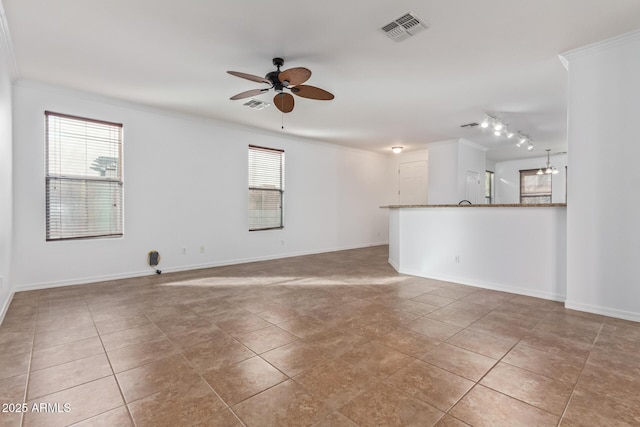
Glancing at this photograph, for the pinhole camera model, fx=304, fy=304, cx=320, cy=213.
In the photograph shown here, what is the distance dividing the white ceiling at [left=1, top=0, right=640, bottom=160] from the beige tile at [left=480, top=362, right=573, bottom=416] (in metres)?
2.78

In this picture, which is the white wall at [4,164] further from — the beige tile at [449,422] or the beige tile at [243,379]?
the beige tile at [449,422]

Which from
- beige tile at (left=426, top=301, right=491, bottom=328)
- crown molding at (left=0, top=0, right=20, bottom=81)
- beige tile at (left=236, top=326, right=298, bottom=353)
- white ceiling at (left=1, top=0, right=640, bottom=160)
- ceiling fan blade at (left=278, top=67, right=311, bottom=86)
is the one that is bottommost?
beige tile at (left=236, top=326, right=298, bottom=353)

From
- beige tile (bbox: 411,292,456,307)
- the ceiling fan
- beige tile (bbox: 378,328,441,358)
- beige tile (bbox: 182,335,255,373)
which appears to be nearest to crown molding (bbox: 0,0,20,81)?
the ceiling fan

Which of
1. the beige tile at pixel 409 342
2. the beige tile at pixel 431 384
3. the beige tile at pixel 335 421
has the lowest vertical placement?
the beige tile at pixel 335 421

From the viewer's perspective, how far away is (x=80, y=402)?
1.71 metres

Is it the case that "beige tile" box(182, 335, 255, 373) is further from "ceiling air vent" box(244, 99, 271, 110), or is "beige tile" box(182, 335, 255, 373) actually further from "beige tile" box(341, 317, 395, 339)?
"ceiling air vent" box(244, 99, 271, 110)

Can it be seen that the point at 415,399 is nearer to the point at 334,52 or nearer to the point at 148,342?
the point at 148,342

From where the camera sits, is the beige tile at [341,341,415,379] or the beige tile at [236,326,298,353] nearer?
the beige tile at [341,341,415,379]

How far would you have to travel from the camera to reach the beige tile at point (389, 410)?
1.55 metres

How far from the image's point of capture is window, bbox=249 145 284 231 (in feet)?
20.7

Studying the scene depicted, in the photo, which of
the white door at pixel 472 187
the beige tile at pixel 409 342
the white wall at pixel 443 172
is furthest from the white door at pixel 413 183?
the beige tile at pixel 409 342

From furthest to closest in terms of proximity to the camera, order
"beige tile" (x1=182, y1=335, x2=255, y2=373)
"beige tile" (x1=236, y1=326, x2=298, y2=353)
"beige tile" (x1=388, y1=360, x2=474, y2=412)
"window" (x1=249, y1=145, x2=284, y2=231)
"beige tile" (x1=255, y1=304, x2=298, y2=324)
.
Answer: "window" (x1=249, y1=145, x2=284, y2=231) → "beige tile" (x1=255, y1=304, x2=298, y2=324) → "beige tile" (x1=236, y1=326, x2=298, y2=353) → "beige tile" (x1=182, y1=335, x2=255, y2=373) → "beige tile" (x1=388, y1=360, x2=474, y2=412)

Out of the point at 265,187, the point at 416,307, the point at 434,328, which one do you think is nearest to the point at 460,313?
the point at 416,307

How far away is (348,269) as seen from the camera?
546 cm
